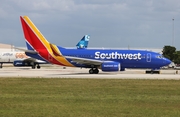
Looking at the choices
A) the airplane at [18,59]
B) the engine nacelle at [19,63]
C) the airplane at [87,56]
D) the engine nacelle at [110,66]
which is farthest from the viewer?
the engine nacelle at [19,63]

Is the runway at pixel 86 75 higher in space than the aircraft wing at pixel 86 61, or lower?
lower

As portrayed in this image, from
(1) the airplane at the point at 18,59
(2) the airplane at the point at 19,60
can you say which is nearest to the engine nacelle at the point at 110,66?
(1) the airplane at the point at 18,59

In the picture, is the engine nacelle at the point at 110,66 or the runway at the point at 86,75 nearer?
the runway at the point at 86,75

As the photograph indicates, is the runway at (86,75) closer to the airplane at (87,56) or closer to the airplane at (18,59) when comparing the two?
the airplane at (87,56)

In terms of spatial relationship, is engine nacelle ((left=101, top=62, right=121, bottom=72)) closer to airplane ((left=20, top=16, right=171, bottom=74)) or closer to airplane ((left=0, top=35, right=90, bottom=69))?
airplane ((left=20, top=16, right=171, bottom=74))

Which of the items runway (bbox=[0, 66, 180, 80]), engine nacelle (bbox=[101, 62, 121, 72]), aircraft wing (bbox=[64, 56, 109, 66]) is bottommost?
runway (bbox=[0, 66, 180, 80])

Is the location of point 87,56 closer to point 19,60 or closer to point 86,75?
point 86,75

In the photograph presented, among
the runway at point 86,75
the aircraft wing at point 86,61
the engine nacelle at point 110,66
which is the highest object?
the aircraft wing at point 86,61

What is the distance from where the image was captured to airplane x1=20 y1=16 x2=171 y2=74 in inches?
1959

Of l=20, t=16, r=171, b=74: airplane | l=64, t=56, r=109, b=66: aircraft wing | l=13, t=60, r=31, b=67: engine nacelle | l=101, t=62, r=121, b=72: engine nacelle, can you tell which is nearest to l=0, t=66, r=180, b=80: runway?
l=101, t=62, r=121, b=72: engine nacelle

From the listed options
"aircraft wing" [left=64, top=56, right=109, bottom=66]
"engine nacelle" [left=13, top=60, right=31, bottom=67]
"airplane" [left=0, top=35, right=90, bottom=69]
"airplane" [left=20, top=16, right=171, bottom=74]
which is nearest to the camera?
"aircraft wing" [left=64, top=56, right=109, bottom=66]

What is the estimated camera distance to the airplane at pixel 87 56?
49750mm

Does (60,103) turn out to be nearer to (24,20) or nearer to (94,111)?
(94,111)

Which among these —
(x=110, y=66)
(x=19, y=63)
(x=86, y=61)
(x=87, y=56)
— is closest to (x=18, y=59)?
(x=19, y=63)
